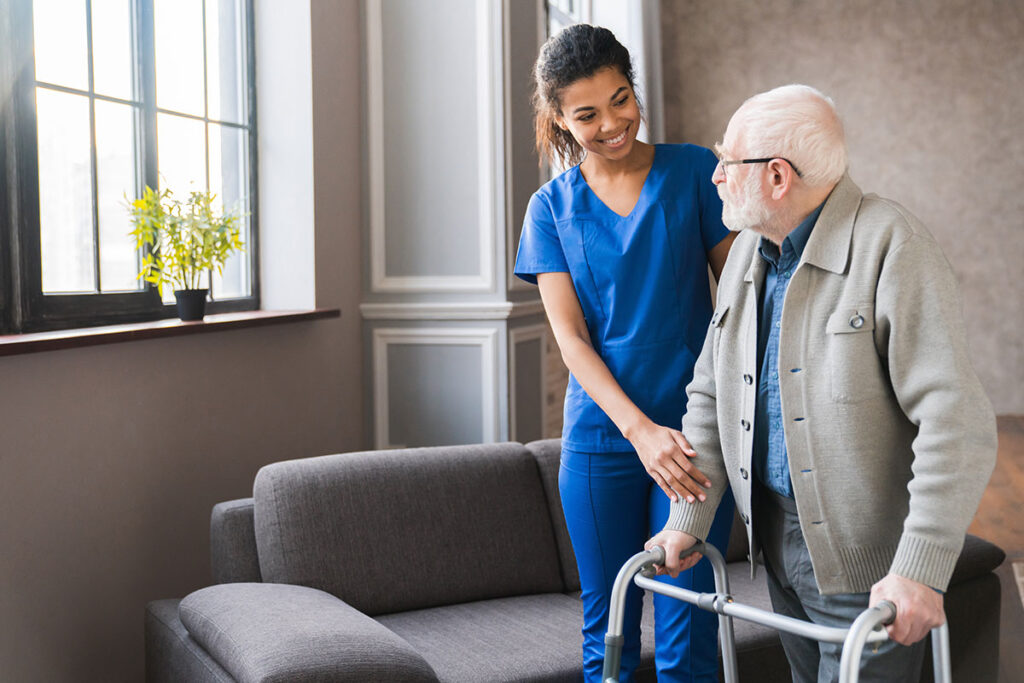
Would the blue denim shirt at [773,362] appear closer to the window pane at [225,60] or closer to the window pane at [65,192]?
the window pane at [65,192]

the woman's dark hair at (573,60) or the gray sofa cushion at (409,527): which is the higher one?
the woman's dark hair at (573,60)

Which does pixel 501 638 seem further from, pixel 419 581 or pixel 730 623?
pixel 730 623

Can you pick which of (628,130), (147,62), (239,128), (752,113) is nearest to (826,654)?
(752,113)

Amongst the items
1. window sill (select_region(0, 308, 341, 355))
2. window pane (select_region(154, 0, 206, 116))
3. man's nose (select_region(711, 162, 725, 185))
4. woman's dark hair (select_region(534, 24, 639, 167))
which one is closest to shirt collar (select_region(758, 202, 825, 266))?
man's nose (select_region(711, 162, 725, 185))

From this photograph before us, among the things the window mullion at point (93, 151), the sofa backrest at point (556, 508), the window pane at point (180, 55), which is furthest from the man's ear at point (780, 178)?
the window pane at point (180, 55)

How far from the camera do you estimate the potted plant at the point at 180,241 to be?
8.80ft

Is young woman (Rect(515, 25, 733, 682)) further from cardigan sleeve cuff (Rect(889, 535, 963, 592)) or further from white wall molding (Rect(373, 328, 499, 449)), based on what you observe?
white wall molding (Rect(373, 328, 499, 449))

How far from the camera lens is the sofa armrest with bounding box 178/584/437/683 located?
5.66 ft

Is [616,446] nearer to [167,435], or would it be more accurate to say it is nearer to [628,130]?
[628,130]

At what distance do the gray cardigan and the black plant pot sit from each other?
6.01 ft

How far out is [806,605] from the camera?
1.39m

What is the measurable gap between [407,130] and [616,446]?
7.36 ft

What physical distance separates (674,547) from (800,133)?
582mm

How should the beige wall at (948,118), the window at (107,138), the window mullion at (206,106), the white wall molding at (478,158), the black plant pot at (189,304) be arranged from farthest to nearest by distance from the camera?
the beige wall at (948,118) < the white wall molding at (478,158) < the window mullion at (206,106) < the black plant pot at (189,304) < the window at (107,138)
